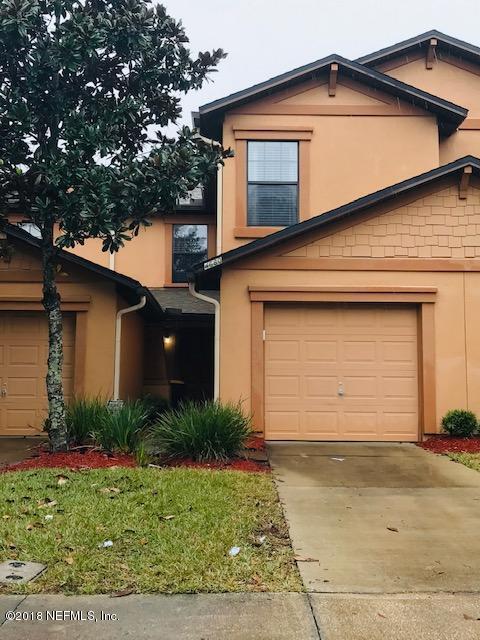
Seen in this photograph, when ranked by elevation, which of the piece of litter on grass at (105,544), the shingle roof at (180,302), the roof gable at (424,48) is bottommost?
the piece of litter on grass at (105,544)

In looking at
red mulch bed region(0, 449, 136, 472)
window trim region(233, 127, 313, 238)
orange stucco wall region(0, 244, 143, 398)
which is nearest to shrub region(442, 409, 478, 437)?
window trim region(233, 127, 313, 238)

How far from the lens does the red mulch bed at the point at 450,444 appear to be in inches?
355

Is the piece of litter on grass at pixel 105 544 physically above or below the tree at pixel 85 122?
below

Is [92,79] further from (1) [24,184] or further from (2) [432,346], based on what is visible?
(2) [432,346]

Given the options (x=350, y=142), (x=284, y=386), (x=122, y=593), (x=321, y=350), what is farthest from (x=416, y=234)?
(x=122, y=593)

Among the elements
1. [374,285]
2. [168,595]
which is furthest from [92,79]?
[168,595]

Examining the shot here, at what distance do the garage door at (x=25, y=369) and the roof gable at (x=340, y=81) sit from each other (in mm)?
5628

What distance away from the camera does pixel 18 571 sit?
4.09 m

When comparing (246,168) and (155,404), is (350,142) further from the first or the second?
(155,404)

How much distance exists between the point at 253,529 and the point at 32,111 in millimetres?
6988

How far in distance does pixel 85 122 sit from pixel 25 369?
5213 mm

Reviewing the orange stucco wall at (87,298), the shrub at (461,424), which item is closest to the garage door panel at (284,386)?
the shrub at (461,424)

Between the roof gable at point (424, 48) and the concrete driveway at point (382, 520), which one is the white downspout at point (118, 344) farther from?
the roof gable at point (424, 48)

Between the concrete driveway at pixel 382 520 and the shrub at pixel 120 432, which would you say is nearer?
the concrete driveway at pixel 382 520
